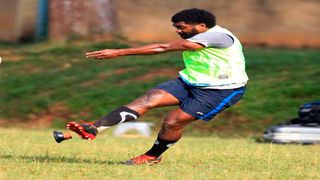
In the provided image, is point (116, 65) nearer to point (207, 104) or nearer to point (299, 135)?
point (299, 135)

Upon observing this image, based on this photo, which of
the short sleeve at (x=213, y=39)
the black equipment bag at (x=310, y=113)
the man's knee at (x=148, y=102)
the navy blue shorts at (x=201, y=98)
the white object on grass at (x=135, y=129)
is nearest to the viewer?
the short sleeve at (x=213, y=39)

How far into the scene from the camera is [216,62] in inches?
419

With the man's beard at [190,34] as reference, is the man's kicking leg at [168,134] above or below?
below

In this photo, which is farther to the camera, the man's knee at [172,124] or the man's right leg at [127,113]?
the man's knee at [172,124]

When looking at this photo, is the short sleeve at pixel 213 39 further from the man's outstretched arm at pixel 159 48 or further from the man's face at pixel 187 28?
the man's face at pixel 187 28

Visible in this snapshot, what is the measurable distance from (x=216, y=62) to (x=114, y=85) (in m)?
12.1

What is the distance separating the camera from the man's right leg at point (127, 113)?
1029 centimetres

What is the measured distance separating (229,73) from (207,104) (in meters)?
0.41

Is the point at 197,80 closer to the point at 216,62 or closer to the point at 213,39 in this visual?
the point at 216,62

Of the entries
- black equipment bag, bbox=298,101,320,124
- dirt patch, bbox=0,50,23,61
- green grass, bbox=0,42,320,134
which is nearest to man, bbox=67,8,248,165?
black equipment bag, bbox=298,101,320,124

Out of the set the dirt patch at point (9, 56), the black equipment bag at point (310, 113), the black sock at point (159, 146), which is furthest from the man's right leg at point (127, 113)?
the dirt patch at point (9, 56)

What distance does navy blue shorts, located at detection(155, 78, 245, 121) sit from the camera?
1078cm

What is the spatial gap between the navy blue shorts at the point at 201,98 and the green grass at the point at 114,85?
8.77 meters

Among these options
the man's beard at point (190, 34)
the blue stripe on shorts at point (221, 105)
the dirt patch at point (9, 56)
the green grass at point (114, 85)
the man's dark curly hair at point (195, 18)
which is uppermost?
the man's dark curly hair at point (195, 18)
